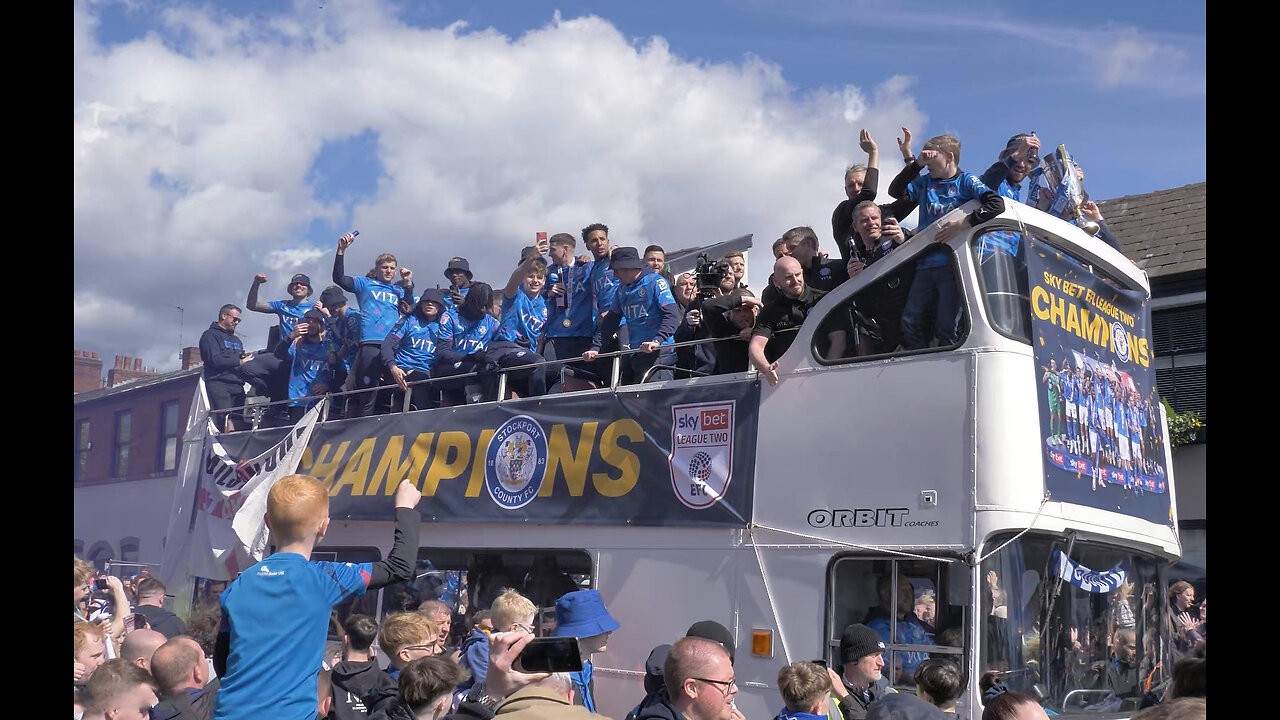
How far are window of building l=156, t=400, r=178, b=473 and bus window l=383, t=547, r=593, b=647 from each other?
1660 centimetres

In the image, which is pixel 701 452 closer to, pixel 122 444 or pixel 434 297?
pixel 434 297

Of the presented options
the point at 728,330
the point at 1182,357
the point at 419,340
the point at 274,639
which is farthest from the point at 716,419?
the point at 1182,357

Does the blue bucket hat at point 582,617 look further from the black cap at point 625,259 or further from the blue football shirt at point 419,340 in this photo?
the blue football shirt at point 419,340

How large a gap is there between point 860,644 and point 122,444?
23482 mm

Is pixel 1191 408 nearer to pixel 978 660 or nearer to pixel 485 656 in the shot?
pixel 978 660

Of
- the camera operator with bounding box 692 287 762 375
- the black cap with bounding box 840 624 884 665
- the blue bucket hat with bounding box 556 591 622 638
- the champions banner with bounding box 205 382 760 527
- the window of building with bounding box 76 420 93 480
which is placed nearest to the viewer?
the blue bucket hat with bounding box 556 591 622 638

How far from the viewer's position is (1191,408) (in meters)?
14.3

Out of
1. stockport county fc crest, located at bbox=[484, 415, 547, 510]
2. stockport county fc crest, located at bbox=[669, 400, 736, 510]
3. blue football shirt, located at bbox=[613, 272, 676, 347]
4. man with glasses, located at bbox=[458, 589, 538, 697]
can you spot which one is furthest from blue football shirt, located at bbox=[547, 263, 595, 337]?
man with glasses, located at bbox=[458, 589, 538, 697]

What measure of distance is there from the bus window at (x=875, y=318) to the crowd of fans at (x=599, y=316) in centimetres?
1

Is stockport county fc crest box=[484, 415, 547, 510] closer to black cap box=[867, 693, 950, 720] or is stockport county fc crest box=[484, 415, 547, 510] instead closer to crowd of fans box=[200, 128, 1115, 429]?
crowd of fans box=[200, 128, 1115, 429]

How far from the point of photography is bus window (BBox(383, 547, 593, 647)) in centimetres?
863

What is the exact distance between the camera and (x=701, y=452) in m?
7.97
